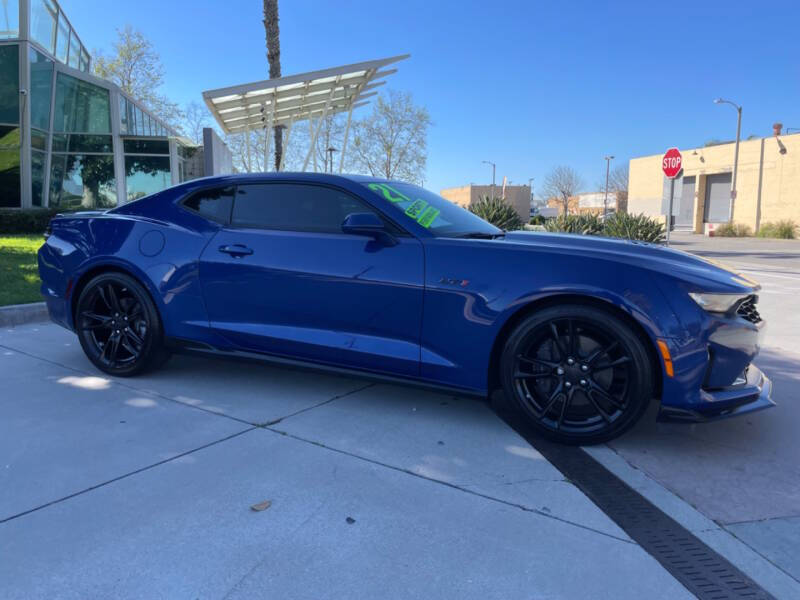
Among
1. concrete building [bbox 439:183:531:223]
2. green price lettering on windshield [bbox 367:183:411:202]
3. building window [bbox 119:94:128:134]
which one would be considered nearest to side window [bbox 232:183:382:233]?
green price lettering on windshield [bbox 367:183:411:202]

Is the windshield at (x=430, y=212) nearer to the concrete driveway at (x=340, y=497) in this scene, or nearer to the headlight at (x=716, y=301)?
the concrete driveway at (x=340, y=497)

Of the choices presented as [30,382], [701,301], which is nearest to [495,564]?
[701,301]

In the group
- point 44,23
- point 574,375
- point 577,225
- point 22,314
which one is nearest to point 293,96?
point 577,225

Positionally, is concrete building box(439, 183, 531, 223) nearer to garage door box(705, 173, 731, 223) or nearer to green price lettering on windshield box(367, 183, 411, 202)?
garage door box(705, 173, 731, 223)

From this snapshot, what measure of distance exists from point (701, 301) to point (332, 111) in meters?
15.8

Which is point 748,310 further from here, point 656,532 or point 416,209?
point 416,209

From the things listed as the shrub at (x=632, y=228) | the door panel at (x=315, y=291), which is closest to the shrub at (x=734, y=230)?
the shrub at (x=632, y=228)

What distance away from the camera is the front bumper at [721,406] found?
3047mm

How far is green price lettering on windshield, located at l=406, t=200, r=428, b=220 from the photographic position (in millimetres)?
3697

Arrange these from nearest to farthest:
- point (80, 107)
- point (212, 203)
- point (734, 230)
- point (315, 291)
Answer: point (315, 291)
point (212, 203)
point (80, 107)
point (734, 230)

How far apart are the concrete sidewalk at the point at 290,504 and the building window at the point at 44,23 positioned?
2134 centimetres

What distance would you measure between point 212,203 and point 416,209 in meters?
1.51

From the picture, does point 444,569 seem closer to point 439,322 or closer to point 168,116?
point 439,322

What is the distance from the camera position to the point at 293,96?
1424cm
